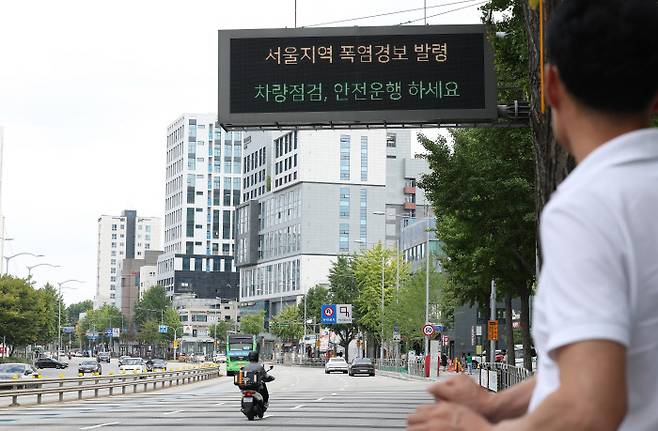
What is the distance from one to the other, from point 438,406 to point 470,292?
4247cm

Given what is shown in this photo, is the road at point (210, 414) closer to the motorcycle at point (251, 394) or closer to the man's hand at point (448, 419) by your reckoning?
the motorcycle at point (251, 394)

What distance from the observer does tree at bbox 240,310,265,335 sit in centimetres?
14962

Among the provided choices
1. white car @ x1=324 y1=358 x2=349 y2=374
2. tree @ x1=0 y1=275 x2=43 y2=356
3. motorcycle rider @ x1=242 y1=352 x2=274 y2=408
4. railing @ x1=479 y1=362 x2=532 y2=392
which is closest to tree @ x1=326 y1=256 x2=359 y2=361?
white car @ x1=324 y1=358 x2=349 y2=374

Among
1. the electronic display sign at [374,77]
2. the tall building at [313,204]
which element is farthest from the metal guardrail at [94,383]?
the tall building at [313,204]

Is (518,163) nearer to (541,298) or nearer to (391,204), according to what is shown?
(541,298)

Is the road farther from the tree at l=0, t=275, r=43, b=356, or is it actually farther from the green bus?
the green bus

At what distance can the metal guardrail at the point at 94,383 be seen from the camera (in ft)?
110

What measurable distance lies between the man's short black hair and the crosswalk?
812 inches

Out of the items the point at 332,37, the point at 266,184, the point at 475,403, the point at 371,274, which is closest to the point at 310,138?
the point at 266,184

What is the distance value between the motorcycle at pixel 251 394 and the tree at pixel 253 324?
406 ft

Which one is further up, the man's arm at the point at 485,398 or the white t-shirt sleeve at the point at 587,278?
the white t-shirt sleeve at the point at 587,278

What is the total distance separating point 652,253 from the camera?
6.19 ft

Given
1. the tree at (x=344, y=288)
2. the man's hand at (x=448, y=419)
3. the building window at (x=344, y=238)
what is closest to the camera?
the man's hand at (x=448, y=419)

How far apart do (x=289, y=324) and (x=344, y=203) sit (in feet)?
89.4
